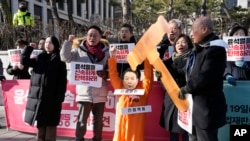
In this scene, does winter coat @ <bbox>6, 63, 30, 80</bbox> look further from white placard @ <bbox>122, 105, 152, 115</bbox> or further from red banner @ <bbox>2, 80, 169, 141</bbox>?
white placard @ <bbox>122, 105, 152, 115</bbox>

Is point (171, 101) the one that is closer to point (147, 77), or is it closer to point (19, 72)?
point (147, 77)

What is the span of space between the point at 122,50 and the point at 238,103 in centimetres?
175

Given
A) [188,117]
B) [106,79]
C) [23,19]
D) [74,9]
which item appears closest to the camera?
[188,117]

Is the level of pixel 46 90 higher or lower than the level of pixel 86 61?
lower

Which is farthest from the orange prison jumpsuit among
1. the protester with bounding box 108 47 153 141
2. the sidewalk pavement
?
the sidewalk pavement

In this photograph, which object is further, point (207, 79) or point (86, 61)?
point (86, 61)

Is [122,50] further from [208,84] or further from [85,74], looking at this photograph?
[208,84]

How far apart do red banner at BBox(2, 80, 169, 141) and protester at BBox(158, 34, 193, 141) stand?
64cm

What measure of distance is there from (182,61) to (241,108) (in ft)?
4.07

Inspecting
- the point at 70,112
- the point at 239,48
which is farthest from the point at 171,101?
the point at 70,112

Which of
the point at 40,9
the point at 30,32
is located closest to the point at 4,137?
the point at 30,32

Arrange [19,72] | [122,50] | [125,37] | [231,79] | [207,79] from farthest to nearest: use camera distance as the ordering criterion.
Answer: [19,72]
[125,37]
[122,50]
[231,79]
[207,79]

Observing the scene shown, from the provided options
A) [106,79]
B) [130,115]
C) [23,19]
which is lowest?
[130,115]

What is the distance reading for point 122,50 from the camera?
4664 mm
